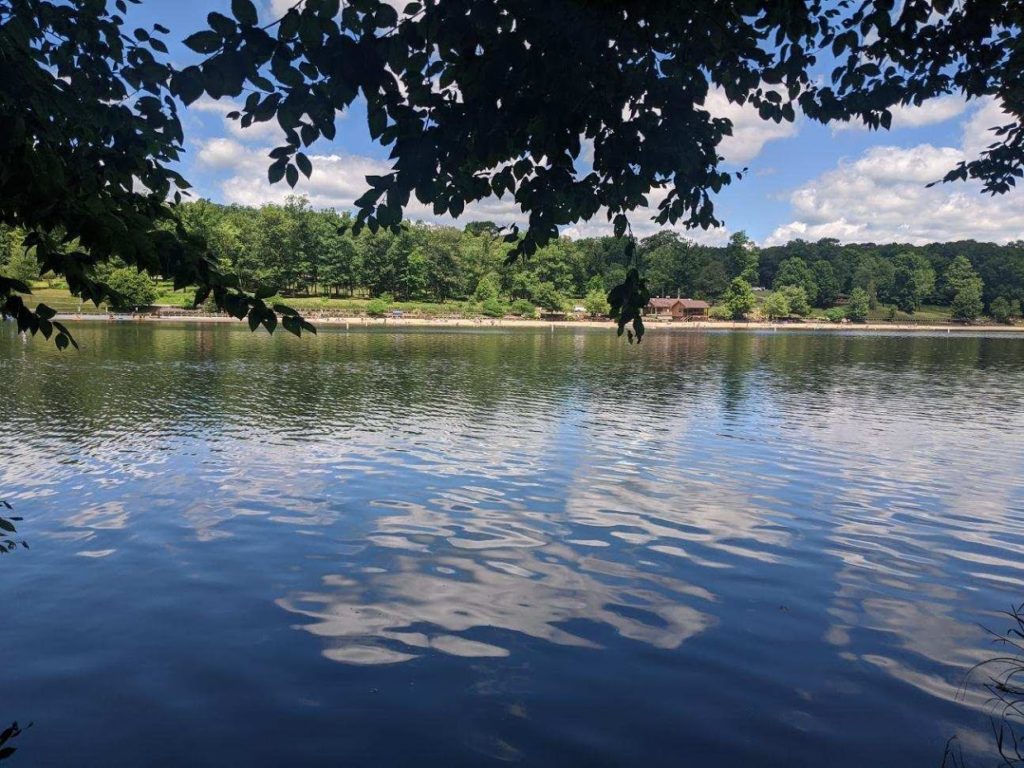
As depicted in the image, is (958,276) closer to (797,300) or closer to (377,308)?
(797,300)

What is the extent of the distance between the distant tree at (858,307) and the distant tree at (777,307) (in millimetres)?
21524

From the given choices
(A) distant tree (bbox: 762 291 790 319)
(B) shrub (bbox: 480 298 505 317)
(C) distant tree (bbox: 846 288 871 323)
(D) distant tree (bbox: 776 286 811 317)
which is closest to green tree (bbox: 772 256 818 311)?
(C) distant tree (bbox: 846 288 871 323)

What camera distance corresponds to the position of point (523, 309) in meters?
151

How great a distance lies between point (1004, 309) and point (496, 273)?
464ft

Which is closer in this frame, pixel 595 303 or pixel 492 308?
pixel 492 308

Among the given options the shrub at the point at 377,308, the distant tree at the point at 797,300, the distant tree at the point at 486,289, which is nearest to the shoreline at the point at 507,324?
the shrub at the point at 377,308

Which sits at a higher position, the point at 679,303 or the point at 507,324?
the point at 679,303

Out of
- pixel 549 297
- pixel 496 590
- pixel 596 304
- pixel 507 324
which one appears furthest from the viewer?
pixel 596 304

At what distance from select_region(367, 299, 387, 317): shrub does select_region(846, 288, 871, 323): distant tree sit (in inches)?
4958

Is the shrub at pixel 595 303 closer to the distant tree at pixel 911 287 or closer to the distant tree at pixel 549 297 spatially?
the distant tree at pixel 549 297

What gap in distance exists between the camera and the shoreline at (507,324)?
113750mm

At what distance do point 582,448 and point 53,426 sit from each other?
699 inches

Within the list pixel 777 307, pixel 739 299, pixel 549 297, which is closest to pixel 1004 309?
pixel 777 307

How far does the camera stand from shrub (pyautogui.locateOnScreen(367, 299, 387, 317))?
136125mm
